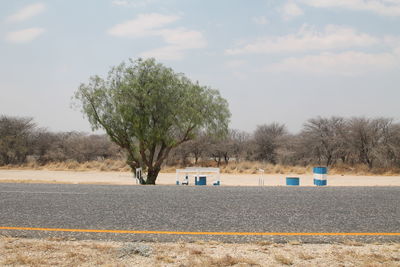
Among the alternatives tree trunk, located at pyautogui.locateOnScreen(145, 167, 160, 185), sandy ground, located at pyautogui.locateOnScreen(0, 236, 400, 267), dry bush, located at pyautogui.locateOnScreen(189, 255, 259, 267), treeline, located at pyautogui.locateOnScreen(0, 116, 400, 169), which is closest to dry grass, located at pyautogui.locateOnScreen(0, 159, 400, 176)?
treeline, located at pyautogui.locateOnScreen(0, 116, 400, 169)

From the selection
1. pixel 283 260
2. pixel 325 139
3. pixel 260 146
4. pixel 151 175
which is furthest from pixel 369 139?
pixel 283 260

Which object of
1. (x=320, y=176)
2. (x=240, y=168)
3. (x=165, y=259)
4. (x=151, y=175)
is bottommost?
(x=240, y=168)

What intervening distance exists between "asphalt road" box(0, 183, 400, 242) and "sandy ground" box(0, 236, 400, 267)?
1.33ft

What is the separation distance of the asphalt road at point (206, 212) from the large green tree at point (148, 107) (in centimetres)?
1273

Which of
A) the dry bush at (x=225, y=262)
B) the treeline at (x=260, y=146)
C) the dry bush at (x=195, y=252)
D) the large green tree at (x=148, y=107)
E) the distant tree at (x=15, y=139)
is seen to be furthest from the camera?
the distant tree at (x=15, y=139)

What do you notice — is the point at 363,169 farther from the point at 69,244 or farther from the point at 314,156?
the point at 69,244

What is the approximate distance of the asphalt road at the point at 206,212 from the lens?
616 centimetres

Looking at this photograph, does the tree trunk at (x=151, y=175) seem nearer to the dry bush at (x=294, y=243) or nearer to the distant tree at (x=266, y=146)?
the dry bush at (x=294, y=243)

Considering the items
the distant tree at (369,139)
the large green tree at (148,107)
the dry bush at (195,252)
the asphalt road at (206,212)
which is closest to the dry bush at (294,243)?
the asphalt road at (206,212)

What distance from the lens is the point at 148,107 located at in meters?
23.0

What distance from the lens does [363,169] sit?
128 feet

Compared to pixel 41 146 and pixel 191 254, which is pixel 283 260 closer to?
pixel 191 254

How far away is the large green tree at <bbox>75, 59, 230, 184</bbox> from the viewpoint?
22.8 m

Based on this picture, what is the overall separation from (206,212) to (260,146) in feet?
160
